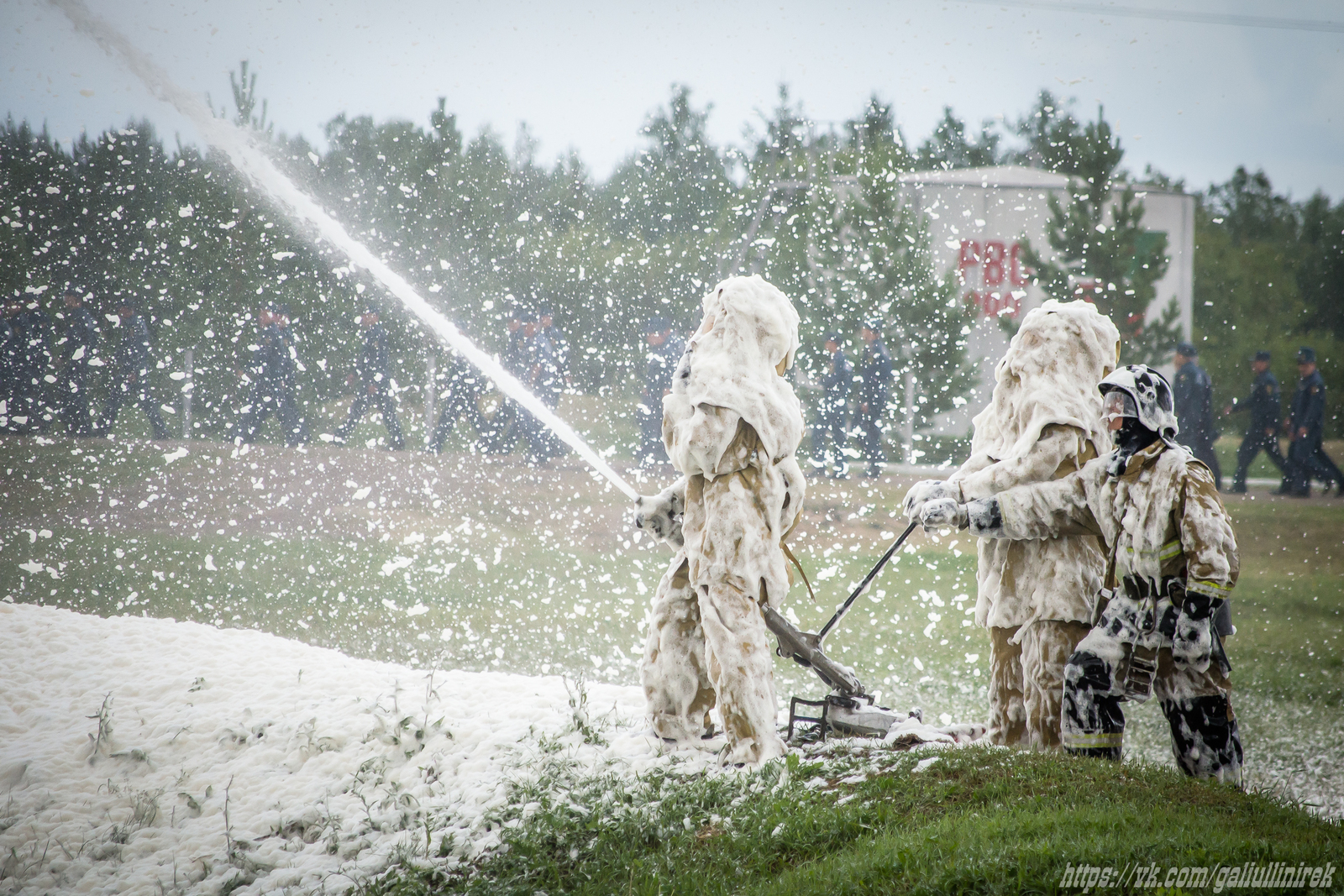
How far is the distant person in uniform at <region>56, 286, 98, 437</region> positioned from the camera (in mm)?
11938

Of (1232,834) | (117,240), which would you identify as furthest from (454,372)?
(1232,834)

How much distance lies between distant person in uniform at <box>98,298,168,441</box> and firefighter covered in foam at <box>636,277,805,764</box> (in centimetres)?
1063

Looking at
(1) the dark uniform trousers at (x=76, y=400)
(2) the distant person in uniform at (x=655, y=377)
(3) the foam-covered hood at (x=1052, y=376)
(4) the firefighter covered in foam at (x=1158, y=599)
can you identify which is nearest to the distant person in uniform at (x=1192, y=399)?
(2) the distant person in uniform at (x=655, y=377)

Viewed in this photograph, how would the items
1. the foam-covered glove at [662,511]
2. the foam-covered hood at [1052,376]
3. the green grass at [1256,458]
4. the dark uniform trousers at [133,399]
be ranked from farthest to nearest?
the green grass at [1256,458], the dark uniform trousers at [133,399], the foam-covered glove at [662,511], the foam-covered hood at [1052,376]

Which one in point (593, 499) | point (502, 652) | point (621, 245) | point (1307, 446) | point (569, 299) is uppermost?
point (621, 245)

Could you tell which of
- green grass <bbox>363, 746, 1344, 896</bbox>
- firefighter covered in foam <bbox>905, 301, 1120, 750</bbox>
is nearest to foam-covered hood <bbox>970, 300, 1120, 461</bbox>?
firefighter covered in foam <bbox>905, 301, 1120, 750</bbox>

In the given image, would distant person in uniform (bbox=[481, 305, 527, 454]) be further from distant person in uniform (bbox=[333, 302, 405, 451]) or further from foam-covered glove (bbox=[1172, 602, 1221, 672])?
foam-covered glove (bbox=[1172, 602, 1221, 672])

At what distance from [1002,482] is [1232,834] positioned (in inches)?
67.1

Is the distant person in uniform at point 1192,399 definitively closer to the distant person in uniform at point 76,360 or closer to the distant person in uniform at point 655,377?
the distant person in uniform at point 655,377

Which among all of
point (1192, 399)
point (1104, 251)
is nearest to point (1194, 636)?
point (1192, 399)

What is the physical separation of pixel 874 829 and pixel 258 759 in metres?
3.21

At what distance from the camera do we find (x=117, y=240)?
12391mm

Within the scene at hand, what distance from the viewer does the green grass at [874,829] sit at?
264 cm

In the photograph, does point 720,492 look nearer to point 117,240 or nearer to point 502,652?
point 502,652
